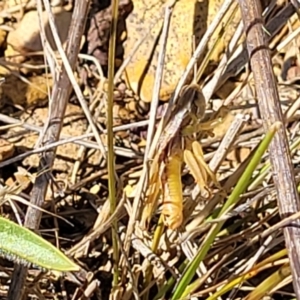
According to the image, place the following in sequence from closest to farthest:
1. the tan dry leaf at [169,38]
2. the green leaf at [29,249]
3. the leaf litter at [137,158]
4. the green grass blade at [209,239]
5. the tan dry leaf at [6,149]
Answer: the green leaf at [29,249] < the green grass blade at [209,239] < the leaf litter at [137,158] < the tan dry leaf at [6,149] < the tan dry leaf at [169,38]

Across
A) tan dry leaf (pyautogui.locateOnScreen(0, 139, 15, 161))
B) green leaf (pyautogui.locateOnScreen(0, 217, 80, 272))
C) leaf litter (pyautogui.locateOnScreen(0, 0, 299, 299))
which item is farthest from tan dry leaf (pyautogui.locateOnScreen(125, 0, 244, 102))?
green leaf (pyautogui.locateOnScreen(0, 217, 80, 272))

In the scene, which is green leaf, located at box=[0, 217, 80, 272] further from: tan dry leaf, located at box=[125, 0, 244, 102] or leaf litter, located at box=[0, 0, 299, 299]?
tan dry leaf, located at box=[125, 0, 244, 102]

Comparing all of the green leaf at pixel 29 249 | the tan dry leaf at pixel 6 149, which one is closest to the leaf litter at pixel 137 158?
the tan dry leaf at pixel 6 149

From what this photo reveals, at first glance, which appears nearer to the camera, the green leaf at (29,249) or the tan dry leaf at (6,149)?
the green leaf at (29,249)

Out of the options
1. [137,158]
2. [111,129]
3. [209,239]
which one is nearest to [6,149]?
[137,158]

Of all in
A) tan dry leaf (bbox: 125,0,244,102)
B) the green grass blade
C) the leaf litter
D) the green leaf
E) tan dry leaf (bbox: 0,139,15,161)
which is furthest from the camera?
tan dry leaf (bbox: 125,0,244,102)

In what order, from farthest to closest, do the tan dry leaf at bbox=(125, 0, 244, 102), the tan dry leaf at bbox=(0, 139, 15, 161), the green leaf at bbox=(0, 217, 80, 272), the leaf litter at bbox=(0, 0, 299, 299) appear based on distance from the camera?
the tan dry leaf at bbox=(125, 0, 244, 102) → the tan dry leaf at bbox=(0, 139, 15, 161) → the leaf litter at bbox=(0, 0, 299, 299) → the green leaf at bbox=(0, 217, 80, 272)

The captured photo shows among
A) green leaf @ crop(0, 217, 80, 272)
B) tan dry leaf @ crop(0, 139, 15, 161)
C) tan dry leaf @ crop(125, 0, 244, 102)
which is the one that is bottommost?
green leaf @ crop(0, 217, 80, 272)

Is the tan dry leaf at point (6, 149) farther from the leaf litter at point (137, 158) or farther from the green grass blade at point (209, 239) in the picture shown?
the green grass blade at point (209, 239)

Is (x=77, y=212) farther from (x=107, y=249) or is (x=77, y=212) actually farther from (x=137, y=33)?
(x=137, y=33)
